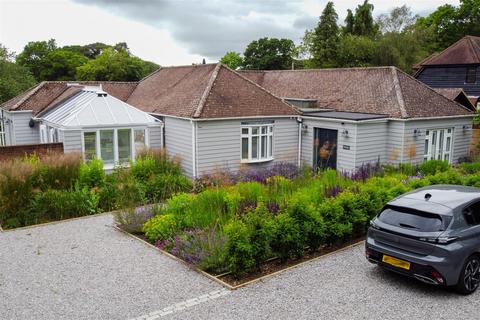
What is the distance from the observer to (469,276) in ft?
22.8

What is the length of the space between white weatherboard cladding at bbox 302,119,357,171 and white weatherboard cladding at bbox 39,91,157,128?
6465 mm

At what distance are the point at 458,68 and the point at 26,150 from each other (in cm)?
3059

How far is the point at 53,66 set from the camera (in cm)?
5375

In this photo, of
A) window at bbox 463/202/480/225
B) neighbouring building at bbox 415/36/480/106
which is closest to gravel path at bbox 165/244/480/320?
window at bbox 463/202/480/225

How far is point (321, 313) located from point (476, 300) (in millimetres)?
2634

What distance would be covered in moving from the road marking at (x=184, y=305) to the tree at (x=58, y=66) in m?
52.8

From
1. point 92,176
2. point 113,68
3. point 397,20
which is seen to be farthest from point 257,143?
point 397,20

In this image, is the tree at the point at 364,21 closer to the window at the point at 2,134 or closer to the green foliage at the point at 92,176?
the window at the point at 2,134

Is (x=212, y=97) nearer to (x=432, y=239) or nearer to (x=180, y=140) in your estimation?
(x=180, y=140)

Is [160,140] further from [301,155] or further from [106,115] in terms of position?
[301,155]

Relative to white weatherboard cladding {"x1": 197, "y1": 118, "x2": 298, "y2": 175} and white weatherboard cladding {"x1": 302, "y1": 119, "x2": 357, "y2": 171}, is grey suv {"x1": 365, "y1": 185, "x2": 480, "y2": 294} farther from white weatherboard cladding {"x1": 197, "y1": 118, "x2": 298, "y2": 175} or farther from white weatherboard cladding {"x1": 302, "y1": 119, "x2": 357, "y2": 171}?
white weatherboard cladding {"x1": 197, "y1": 118, "x2": 298, "y2": 175}

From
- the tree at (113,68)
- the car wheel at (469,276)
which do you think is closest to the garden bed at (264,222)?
the car wheel at (469,276)

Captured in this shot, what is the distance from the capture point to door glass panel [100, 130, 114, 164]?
51.4 ft

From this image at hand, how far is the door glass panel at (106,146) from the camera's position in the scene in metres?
15.7
